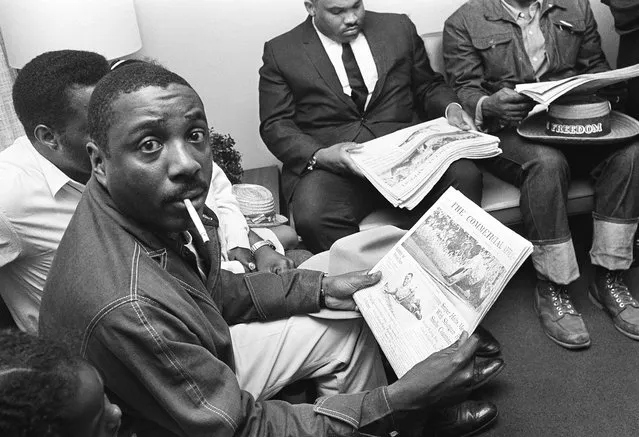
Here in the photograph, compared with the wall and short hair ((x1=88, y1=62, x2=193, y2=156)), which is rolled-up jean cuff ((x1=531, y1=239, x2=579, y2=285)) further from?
short hair ((x1=88, y1=62, x2=193, y2=156))

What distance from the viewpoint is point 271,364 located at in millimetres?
1288

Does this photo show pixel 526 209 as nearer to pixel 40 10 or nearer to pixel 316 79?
pixel 316 79

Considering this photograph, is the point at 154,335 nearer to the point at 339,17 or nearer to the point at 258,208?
the point at 258,208

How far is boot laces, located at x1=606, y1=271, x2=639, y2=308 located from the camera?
2.06 m

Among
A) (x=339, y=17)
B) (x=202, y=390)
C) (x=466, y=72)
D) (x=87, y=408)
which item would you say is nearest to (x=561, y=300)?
(x=466, y=72)

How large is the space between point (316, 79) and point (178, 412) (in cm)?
156

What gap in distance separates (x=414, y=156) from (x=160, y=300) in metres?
1.17

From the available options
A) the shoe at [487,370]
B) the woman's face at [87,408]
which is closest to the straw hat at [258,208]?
the shoe at [487,370]

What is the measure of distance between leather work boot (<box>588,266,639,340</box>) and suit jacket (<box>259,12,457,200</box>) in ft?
2.51

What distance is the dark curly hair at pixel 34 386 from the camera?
0.69 metres

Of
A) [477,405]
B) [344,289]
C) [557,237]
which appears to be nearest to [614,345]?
[557,237]

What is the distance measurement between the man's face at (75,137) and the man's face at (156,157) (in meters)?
0.39

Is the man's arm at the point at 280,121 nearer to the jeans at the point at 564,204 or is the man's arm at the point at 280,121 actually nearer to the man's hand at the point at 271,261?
the man's hand at the point at 271,261

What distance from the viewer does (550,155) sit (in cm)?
204
